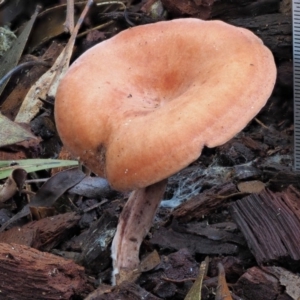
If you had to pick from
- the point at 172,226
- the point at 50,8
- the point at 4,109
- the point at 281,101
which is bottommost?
the point at 281,101

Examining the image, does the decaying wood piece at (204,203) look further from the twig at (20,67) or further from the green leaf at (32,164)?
the twig at (20,67)

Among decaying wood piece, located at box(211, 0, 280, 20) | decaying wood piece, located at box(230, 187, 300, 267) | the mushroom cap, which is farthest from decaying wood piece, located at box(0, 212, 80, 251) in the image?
decaying wood piece, located at box(211, 0, 280, 20)

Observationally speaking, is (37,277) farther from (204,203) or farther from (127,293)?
(204,203)

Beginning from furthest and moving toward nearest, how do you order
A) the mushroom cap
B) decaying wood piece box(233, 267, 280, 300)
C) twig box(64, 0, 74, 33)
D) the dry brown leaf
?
twig box(64, 0, 74, 33) → the dry brown leaf → decaying wood piece box(233, 267, 280, 300) → the mushroom cap

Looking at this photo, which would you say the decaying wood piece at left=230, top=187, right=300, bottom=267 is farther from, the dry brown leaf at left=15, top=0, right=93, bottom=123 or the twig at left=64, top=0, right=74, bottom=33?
the twig at left=64, top=0, right=74, bottom=33

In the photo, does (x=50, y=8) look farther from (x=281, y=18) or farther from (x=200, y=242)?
(x=200, y=242)

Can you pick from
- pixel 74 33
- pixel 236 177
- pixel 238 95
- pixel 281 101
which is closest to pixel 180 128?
pixel 238 95

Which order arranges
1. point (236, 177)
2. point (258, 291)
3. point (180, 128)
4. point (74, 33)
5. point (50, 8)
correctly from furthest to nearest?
point (50, 8) → point (74, 33) → point (236, 177) → point (258, 291) → point (180, 128)

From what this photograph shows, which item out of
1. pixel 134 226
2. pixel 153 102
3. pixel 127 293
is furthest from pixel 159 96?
pixel 127 293
